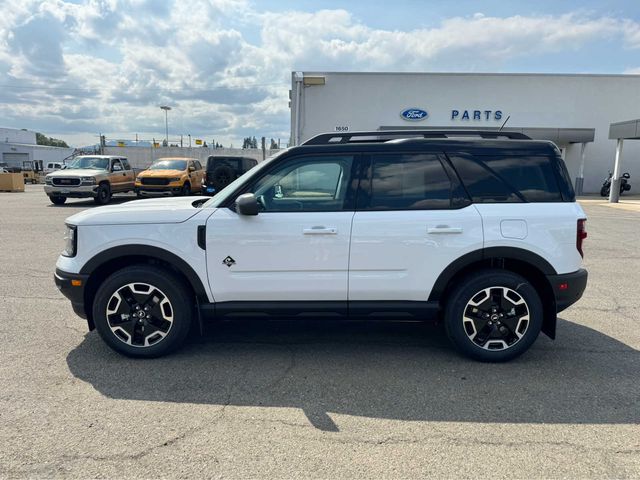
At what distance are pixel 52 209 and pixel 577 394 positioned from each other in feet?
56.8

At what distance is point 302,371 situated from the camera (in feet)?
12.2

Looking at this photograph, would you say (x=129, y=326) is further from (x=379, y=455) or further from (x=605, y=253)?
(x=605, y=253)

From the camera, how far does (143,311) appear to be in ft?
12.6

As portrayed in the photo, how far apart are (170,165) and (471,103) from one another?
16215 mm

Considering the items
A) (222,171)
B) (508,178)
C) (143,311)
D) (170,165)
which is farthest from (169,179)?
(508,178)

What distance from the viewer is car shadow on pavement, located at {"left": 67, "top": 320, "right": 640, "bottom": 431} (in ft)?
10.4

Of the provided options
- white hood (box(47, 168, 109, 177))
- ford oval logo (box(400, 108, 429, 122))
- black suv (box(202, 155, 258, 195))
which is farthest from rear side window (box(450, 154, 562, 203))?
ford oval logo (box(400, 108, 429, 122))

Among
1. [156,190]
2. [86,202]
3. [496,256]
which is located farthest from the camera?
[86,202]

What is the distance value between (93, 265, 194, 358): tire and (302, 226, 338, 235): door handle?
1.17 metres

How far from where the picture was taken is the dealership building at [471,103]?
2402cm

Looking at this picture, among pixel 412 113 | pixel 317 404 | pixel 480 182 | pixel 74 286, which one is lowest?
pixel 317 404

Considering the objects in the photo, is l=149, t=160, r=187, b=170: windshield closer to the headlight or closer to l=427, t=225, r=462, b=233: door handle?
the headlight

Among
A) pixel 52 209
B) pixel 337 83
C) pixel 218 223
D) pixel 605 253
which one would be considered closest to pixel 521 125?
pixel 337 83

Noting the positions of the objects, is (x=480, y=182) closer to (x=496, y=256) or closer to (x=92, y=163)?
(x=496, y=256)
